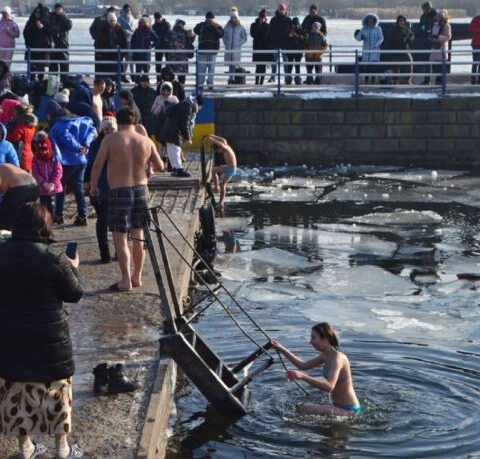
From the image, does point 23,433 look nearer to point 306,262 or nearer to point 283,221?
point 306,262

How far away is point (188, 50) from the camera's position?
24.8 m

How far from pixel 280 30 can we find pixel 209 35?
1.39 meters

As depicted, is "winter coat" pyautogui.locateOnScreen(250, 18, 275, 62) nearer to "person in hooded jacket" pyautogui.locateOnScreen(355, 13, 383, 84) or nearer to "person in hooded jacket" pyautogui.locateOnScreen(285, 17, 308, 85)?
"person in hooded jacket" pyautogui.locateOnScreen(285, 17, 308, 85)

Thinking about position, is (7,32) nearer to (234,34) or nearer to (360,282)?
(234,34)

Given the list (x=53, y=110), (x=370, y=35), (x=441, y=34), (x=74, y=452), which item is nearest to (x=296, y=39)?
(x=370, y=35)

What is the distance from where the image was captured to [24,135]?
13.6 metres

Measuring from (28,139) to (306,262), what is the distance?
3766 mm

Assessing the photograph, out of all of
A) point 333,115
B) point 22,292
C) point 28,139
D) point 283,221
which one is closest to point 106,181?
point 28,139

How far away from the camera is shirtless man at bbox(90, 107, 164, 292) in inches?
449

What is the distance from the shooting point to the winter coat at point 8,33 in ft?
81.8

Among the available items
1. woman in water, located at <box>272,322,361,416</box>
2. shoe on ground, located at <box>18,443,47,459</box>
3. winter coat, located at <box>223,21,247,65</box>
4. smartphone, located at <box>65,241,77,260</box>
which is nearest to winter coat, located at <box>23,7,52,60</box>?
winter coat, located at <box>223,21,247,65</box>

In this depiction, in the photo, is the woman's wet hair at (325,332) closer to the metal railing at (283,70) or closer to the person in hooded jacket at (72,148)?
the person in hooded jacket at (72,148)

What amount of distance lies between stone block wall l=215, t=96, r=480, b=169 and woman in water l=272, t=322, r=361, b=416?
48.2 ft

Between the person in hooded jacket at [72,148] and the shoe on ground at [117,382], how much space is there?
569 centimetres
